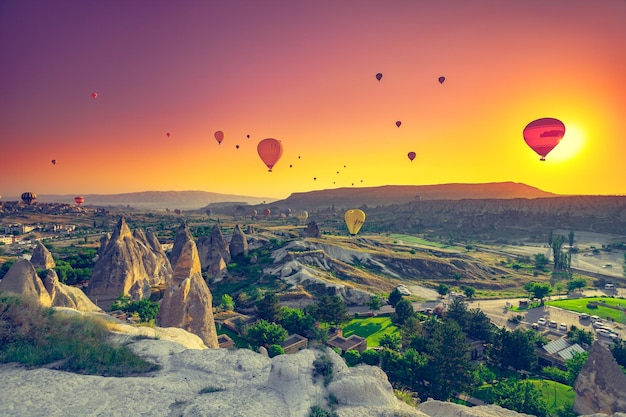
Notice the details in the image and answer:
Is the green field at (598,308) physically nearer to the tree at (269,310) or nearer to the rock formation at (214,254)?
the tree at (269,310)

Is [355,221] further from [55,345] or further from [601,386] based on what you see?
[55,345]

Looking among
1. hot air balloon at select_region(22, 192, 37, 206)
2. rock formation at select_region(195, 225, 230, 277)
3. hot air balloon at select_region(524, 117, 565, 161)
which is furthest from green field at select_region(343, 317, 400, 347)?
hot air balloon at select_region(22, 192, 37, 206)

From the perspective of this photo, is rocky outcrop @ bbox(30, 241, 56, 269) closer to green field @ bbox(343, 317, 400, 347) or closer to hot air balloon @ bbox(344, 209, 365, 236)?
green field @ bbox(343, 317, 400, 347)

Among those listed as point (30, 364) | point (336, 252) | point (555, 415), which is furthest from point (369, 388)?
point (336, 252)

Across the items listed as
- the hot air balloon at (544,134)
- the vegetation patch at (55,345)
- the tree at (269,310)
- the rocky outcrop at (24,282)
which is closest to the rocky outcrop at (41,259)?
the rocky outcrop at (24,282)

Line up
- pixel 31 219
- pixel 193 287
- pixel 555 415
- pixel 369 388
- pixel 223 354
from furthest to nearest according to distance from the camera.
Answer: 1. pixel 31 219
2. pixel 193 287
3. pixel 555 415
4. pixel 223 354
5. pixel 369 388

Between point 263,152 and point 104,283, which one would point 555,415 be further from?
point 104,283
